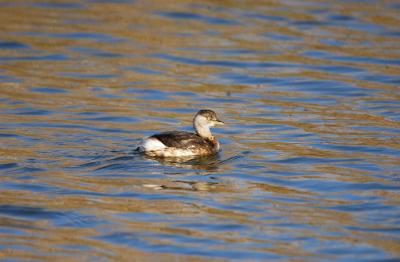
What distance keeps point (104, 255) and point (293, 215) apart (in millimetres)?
2239

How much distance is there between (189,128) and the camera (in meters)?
13.9

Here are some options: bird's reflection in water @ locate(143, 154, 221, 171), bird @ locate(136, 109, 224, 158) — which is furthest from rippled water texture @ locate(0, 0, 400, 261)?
bird @ locate(136, 109, 224, 158)

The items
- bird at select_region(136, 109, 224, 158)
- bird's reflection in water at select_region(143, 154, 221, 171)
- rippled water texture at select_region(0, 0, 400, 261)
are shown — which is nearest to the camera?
rippled water texture at select_region(0, 0, 400, 261)

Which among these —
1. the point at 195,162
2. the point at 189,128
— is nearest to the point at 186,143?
the point at 195,162

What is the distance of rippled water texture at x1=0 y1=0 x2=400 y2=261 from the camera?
8602 millimetres

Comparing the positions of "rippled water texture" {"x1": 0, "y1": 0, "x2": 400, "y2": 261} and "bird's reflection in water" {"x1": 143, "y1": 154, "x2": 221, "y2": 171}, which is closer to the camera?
"rippled water texture" {"x1": 0, "y1": 0, "x2": 400, "y2": 261}

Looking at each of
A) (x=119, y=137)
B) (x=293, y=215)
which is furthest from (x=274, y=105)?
(x=293, y=215)

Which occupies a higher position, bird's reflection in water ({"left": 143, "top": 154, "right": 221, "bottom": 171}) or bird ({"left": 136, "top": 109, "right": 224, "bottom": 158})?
bird ({"left": 136, "top": 109, "right": 224, "bottom": 158})

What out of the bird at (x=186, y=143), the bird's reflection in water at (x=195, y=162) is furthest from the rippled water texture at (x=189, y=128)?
the bird at (x=186, y=143)

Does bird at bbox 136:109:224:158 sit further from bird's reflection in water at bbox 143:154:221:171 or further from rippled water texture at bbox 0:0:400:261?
rippled water texture at bbox 0:0:400:261

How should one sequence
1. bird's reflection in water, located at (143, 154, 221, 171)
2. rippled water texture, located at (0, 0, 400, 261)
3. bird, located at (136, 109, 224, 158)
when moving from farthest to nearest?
1. bird, located at (136, 109, 224, 158)
2. bird's reflection in water, located at (143, 154, 221, 171)
3. rippled water texture, located at (0, 0, 400, 261)

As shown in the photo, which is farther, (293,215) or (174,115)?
(174,115)

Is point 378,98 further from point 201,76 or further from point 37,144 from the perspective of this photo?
point 37,144

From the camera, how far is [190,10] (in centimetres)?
2170
